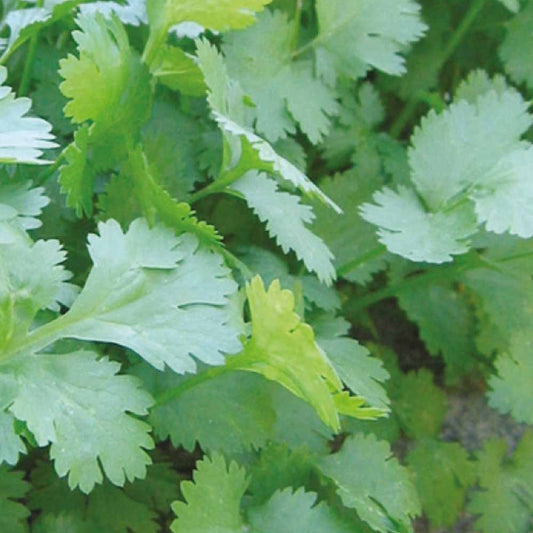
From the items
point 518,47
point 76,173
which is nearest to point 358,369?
point 76,173

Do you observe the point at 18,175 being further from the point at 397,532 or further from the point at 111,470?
the point at 397,532

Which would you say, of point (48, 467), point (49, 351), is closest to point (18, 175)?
point (49, 351)

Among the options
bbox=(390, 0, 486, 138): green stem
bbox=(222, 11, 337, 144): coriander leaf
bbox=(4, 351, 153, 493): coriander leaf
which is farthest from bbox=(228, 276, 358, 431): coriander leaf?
bbox=(390, 0, 486, 138): green stem

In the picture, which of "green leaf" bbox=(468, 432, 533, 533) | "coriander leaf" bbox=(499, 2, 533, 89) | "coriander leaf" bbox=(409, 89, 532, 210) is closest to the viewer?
"coriander leaf" bbox=(409, 89, 532, 210)

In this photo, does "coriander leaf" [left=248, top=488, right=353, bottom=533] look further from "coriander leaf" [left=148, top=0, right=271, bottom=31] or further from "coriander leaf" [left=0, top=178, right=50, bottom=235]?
"coriander leaf" [left=148, top=0, right=271, bottom=31]

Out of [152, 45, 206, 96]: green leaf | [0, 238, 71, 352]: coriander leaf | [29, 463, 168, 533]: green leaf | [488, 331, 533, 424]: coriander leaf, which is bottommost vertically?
[29, 463, 168, 533]: green leaf

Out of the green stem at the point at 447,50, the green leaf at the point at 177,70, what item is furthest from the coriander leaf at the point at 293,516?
the green stem at the point at 447,50
